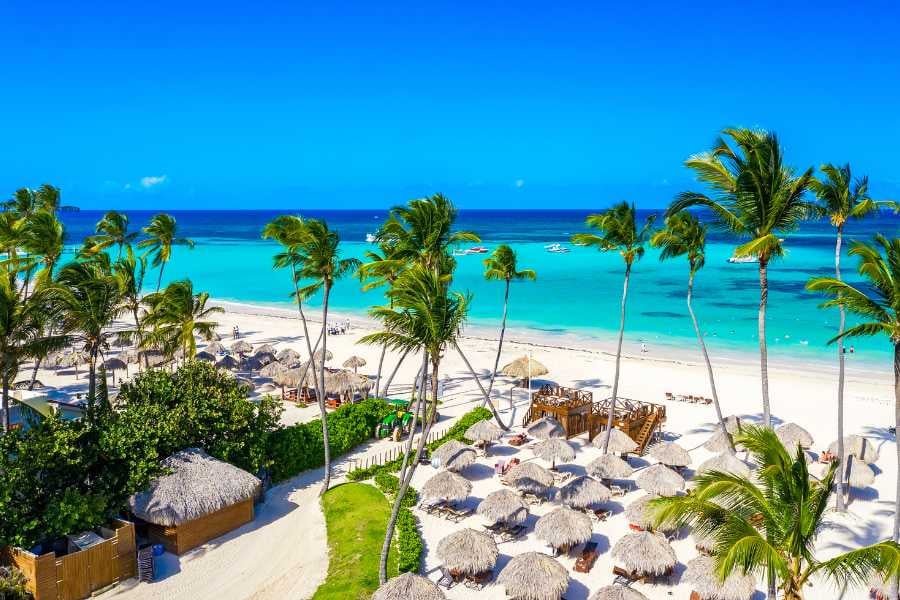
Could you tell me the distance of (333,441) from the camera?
2095 centimetres

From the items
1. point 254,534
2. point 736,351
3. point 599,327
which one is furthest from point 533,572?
point 599,327

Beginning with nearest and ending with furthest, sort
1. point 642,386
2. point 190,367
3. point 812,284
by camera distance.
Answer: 1. point 812,284
2. point 190,367
3. point 642,386

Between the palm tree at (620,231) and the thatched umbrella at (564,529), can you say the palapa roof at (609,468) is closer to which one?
the palm tree at (620,231)

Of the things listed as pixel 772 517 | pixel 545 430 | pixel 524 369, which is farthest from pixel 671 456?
pixel 772 517

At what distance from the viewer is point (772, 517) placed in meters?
8.41

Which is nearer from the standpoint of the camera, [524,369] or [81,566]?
[81,566]

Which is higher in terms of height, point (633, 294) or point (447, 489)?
point (633, 294)

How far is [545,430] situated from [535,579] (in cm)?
912

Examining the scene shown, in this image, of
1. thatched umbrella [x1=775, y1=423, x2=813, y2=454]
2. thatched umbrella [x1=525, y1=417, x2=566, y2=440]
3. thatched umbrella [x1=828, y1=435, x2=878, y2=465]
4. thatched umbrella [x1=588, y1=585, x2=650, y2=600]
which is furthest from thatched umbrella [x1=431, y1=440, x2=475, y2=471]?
thatched umbrella [x1=828, y1=435, x2=878, y2=465]

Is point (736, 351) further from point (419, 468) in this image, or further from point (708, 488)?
point (708, 488)

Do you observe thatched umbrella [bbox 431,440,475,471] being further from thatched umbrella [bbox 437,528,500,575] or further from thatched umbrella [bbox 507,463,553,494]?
thatched umbrella [bbox 437,528,500,575]

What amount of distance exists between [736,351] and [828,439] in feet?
58.5

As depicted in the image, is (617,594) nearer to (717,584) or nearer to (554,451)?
(717,584)

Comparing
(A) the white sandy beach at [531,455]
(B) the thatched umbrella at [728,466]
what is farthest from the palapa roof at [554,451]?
(B) the thatched umbrella at [728,466]
